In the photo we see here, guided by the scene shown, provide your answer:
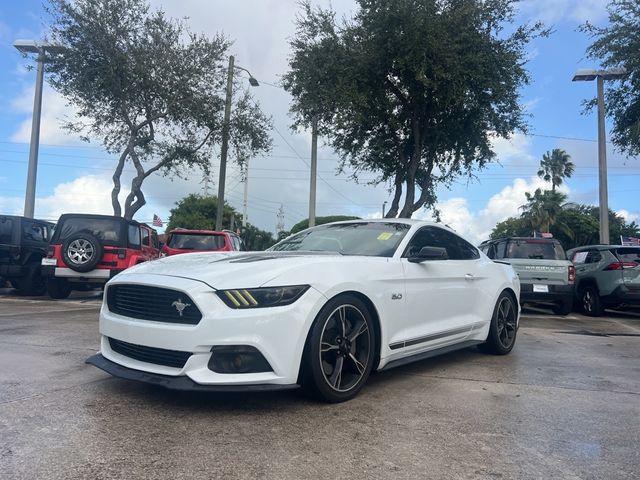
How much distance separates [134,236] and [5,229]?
310 cm

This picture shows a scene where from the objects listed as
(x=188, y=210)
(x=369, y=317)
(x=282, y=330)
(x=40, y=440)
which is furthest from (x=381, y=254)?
(x=188, y=210)

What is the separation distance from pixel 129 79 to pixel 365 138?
7.83m

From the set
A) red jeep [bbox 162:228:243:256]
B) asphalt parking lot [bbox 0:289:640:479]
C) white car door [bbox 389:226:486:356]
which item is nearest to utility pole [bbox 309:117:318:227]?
red jeep [bbox 162:228:243:256]

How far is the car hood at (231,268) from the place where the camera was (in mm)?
3625

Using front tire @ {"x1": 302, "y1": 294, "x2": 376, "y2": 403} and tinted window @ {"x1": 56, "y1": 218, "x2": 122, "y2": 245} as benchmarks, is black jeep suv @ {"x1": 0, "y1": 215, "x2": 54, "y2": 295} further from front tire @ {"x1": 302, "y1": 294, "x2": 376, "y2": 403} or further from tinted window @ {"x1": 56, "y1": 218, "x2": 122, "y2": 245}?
front tire @ {"x1": 302, "y1": 294, "x2": 376, "y2": 403}

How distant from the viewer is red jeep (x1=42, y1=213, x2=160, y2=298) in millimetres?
10938

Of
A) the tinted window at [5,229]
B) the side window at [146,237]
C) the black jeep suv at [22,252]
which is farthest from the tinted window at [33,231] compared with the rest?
the side window at [146,237]

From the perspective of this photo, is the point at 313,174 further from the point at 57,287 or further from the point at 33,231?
the point at 57,287

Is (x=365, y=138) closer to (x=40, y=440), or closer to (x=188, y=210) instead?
(x=40, y=440)

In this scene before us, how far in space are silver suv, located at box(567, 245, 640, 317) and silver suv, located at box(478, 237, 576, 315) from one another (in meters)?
0.81

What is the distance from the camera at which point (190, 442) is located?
3.09m

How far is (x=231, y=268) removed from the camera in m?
3.83

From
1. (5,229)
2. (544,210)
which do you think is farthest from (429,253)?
(544,210)

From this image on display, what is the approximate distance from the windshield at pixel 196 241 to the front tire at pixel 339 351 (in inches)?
367
